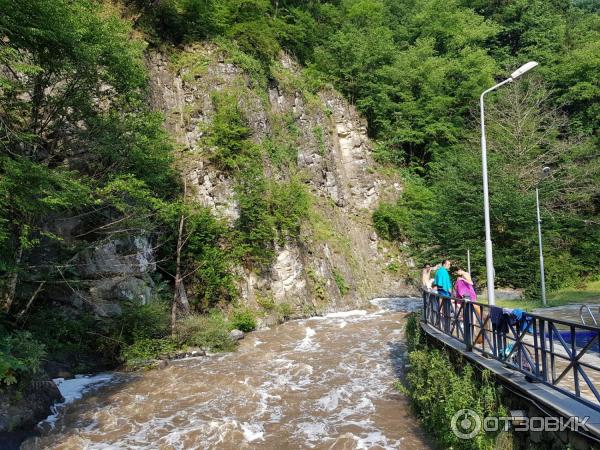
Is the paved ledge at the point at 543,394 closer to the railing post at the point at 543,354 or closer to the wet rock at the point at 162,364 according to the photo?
the railing post at the point at 543,354

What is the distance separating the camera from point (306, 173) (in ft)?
87.7

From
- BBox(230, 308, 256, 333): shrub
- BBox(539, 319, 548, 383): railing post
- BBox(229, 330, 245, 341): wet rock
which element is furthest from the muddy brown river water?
BBox(539, 319, 548, 383): railing post

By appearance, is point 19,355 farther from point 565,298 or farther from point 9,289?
point 565,298

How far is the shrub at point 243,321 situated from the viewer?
16688mm

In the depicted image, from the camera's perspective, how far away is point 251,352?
1390 cm

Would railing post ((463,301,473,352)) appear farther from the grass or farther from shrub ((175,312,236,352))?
the grass

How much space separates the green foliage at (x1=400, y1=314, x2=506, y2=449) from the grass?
10.4 m

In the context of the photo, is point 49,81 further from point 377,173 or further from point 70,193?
point 377,173

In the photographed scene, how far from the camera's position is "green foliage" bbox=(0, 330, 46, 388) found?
754 centimetres

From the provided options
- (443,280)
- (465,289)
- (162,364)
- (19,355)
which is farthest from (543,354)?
(162,364)

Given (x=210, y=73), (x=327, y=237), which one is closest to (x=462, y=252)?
(x=327, y=237)

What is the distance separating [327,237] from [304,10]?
23042 mm

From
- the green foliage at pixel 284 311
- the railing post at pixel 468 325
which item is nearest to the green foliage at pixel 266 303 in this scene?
the green foliage at pixel 284 311

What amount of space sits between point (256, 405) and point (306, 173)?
19.0 metres
